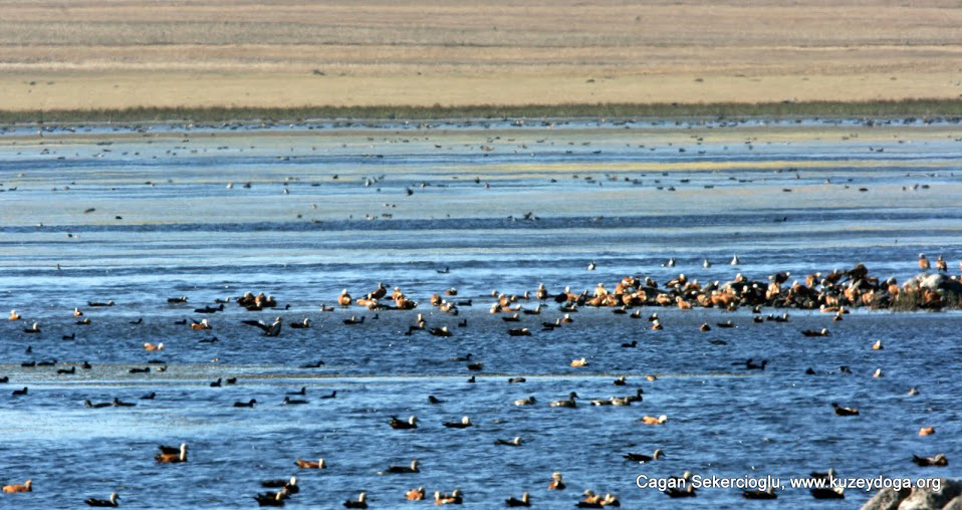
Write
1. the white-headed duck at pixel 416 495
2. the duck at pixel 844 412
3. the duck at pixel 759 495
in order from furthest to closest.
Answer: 1. the duck at pixel 844 412
2. the white-headed duck at pixel 416 495
3. the duck at pixel 759 495

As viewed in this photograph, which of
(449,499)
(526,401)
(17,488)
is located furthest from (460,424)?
(17,488)

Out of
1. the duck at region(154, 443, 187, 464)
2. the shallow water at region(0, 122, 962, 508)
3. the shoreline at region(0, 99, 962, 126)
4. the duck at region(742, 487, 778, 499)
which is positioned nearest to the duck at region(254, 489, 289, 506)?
the shallow water at region(0, 122, 962, 508)

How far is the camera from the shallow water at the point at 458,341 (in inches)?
663

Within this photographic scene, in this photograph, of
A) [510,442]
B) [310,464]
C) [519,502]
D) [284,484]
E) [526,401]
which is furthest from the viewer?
[526,401]

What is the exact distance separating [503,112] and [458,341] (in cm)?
7764

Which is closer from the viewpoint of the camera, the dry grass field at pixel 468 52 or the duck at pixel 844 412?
the duck at pixel 844 412

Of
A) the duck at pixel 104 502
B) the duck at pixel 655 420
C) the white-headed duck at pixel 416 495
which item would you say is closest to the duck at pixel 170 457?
the duck at pixel 104 502

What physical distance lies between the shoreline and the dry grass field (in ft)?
11.4

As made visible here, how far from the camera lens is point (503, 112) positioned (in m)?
101

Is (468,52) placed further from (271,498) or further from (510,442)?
(271,498)

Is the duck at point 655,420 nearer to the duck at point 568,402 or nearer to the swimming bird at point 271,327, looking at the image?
the duck at point 568,402

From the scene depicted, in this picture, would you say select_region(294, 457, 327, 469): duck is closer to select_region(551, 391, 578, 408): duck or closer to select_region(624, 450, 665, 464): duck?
select_region(624, 450, 665, 464): duck

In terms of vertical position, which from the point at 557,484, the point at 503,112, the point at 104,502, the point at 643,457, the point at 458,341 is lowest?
the point at 104,502

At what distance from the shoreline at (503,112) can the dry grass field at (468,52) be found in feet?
11.4
